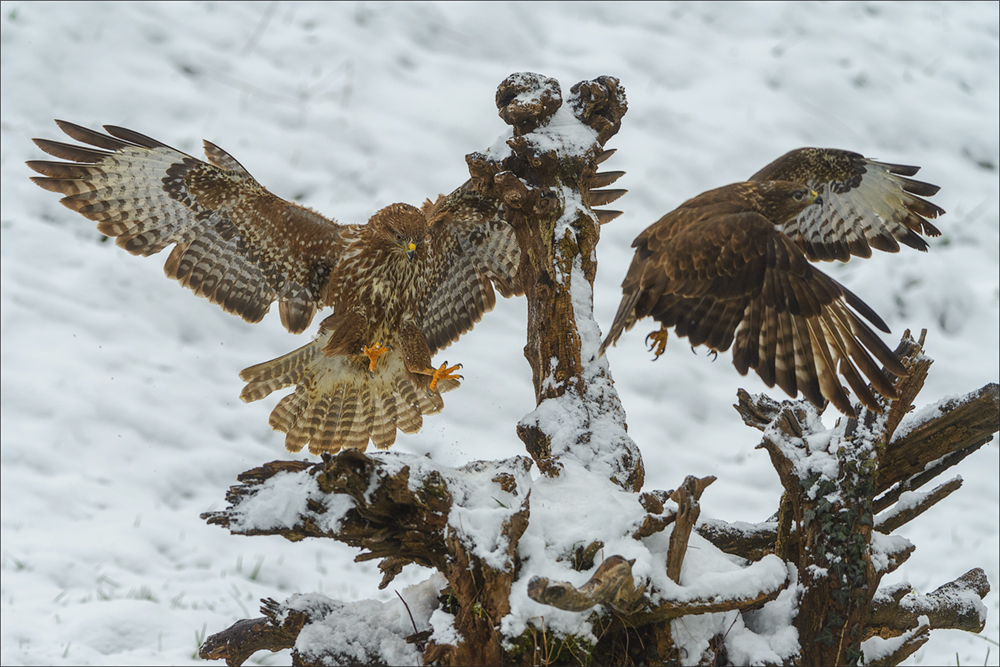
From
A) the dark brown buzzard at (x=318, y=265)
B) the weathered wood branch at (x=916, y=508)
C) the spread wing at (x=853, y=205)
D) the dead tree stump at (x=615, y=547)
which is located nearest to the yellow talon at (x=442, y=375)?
the dark brown buzzard at (x=318, y=265)

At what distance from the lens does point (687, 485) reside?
2555 millimetres

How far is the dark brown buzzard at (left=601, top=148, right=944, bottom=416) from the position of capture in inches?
113

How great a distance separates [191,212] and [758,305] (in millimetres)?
2672

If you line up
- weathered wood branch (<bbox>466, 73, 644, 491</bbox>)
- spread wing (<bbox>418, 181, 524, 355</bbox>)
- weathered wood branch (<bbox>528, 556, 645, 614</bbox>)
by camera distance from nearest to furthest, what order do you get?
weathered wood branch (<bbox>528, 556, 645, 614</bbox>), weathered wood branch (<bbox>466, 73, 644, 491</bbox>), spread wing (<bbox>418, 181, 524, 355</bbox>)

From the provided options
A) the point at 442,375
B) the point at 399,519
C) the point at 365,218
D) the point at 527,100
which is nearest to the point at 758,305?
the point at 527,100

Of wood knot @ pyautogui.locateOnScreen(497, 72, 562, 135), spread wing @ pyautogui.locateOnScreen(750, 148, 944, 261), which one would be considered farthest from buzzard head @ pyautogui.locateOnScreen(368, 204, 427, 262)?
spread wing @ pyautogui.locateOnScreen(750, 148, 944, 261)

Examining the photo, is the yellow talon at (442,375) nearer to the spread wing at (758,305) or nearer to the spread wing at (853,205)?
the spread wing at (758,305)

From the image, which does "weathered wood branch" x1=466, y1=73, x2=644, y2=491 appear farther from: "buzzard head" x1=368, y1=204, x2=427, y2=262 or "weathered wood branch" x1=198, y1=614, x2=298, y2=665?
"weathered wood branch" x1=198, y1=614, x2=298, y2=665

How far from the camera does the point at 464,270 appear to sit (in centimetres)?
456

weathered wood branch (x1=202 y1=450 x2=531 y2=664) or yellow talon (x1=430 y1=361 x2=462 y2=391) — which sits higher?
yellow talon (x1=430 y1=361 x2=462 y2=391)

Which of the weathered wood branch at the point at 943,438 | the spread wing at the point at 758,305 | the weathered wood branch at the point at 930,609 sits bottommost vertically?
the weathered wood branch at the point at 930,609

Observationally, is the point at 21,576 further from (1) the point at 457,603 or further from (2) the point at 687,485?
(2) the point at 687,485

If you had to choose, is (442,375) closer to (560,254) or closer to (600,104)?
(560,254)

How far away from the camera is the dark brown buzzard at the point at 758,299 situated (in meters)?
A: 2.86
